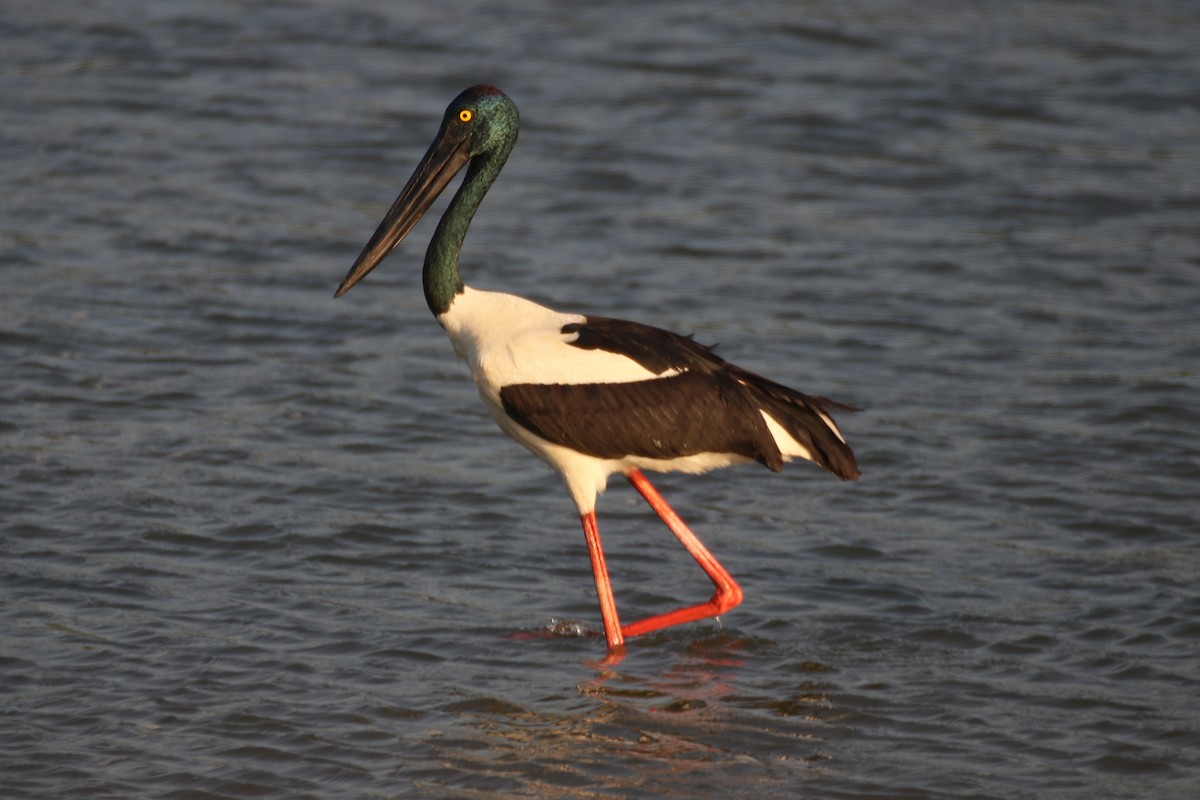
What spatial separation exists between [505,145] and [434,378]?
2.67 m

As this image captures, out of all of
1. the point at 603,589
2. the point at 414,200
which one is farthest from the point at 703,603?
the point at 414,200

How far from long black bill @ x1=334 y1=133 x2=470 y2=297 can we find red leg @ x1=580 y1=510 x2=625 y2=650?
1.76 meters

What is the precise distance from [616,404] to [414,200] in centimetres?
160

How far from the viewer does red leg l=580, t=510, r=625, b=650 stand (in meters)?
7.85

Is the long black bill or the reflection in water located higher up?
the long black bill

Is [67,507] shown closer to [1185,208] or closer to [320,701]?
[320,701]

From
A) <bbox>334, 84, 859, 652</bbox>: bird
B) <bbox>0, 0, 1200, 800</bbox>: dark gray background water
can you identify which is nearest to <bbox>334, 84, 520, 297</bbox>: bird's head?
<bbox>334, 84, 859, 652</bbox>: bird

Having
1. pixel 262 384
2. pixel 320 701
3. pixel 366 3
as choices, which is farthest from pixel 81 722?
pixel 366 3

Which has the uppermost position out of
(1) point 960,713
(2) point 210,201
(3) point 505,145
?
(3) point 505,145

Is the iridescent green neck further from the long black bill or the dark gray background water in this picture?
the dark gray background water

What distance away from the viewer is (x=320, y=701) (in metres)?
7.09

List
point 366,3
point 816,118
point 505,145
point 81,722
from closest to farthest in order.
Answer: point 81,722 → point 505,145 → point 816,118 → point 366,3

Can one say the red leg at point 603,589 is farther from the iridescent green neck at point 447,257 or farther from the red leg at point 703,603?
the iridescent green neck at point 447,257

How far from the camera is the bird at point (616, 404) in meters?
7.91
